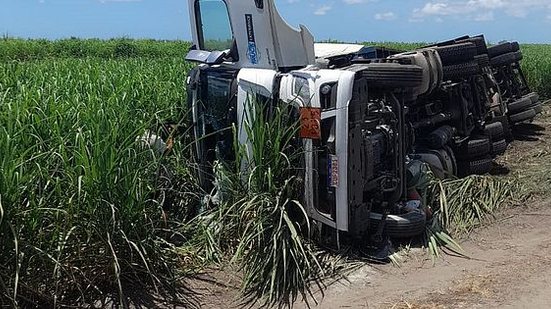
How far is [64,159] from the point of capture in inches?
141

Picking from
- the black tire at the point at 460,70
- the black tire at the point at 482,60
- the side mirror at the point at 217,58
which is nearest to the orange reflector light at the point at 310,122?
the side mirror at the point at 217,58

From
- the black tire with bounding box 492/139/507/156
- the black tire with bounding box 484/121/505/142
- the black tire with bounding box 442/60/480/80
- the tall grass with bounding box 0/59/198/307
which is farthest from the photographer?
the black tire with bounding box 492/139/507/156

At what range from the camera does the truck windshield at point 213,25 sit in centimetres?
538

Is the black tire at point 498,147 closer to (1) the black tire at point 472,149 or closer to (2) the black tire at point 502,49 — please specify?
(1) the black tire at point 472,149

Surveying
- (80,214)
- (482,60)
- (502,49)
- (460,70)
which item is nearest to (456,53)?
(460,70)

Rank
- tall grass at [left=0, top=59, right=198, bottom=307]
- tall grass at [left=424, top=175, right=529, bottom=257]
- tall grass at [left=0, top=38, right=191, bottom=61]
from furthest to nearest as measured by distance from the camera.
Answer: tall grass at [left=0, top=38, right=191, bottom=61]
tall grass at [left=424, top=175, right=529, bottom=257]
tall grass at [left=0, top=59, right=198, bottom=307]

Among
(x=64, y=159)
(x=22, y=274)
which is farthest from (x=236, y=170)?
(x=22, y=274)

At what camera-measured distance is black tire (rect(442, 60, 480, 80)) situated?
6648 mm

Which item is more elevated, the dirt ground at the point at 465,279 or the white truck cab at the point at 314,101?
the white truck cab at the point at 314,101

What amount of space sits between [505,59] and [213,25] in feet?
18.3

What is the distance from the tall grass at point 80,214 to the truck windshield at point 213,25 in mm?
1566

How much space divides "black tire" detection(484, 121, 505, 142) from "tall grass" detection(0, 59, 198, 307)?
183 inches

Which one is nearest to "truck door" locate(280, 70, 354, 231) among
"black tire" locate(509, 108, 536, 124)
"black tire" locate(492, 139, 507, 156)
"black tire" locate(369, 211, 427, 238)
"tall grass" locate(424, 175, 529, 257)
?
"black tire" locate(369, 211, 427, 238)

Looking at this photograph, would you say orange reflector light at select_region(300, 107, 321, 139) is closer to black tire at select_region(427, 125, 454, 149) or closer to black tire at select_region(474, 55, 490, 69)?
black tire at select_region(427, 125, 454, 149)
